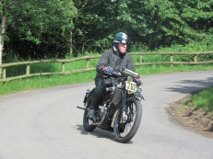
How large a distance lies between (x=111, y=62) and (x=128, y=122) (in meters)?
1.26

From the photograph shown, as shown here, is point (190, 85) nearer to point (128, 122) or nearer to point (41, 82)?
point (41, 82)

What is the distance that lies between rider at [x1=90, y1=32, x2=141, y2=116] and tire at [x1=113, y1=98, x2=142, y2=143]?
71 centimetres

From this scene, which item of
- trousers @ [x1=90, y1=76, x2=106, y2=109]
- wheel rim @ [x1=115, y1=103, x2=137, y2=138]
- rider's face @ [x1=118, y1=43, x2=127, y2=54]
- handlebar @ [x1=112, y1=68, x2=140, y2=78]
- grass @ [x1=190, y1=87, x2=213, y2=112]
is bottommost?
grass @ [x1=190, y1=87, x2=213, y2=112]

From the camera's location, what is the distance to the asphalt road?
8.77 m

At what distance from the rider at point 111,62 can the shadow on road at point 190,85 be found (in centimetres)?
916

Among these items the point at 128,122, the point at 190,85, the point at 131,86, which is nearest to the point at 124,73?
the point at 131,86

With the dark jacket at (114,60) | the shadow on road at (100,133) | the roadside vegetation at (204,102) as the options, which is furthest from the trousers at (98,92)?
the roadside vegetation at (204,102)

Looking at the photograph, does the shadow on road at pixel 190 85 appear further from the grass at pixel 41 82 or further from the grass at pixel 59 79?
the grass at pixel 41 82

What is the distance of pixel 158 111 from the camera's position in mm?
14727

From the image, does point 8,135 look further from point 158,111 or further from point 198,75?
point 198,75

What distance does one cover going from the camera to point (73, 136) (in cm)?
1041

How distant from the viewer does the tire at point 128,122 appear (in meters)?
Answer: 9.46

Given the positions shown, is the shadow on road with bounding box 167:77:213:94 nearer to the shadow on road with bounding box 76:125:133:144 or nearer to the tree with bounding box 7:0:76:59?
the tree with bounding box 7:0:76:59

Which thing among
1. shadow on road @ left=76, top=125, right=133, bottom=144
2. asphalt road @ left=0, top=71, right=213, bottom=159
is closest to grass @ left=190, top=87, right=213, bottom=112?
asphalt road @ left=0, top=71, right=213, bottom=159
